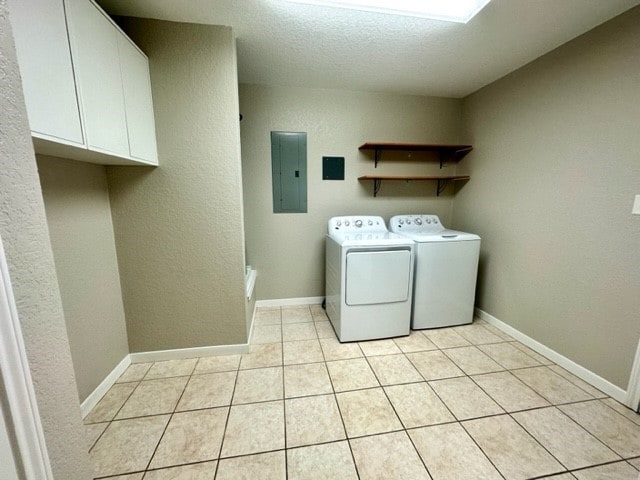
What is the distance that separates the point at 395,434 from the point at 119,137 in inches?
86.0

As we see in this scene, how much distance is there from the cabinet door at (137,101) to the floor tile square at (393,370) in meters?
2.14

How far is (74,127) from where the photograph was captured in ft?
3.59

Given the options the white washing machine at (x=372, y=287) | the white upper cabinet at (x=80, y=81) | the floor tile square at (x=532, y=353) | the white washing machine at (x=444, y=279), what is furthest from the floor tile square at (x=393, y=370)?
the white upper cabinet at (x=80, y=81)

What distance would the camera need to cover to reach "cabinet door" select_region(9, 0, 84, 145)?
890 millimetres

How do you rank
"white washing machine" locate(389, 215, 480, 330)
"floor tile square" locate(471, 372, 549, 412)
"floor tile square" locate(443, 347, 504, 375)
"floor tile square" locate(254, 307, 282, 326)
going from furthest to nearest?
1. "floor tile square" locate(254, 307, 282, 326)
2. "white washing machine" locate(389, 215, 480, 330)
3. "floor tile square" locate(443, 347, 504, 375)
4. "floor tile square" locate(471, 372, 549, 412)

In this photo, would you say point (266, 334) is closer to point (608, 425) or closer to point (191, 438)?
point (191, 438)

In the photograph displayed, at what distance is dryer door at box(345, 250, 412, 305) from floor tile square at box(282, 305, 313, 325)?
2.28ft

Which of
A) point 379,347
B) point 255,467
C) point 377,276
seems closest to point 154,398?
point 255,467

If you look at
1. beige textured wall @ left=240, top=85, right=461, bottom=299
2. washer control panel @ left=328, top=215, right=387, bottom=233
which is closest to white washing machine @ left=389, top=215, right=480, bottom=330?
washer control panel @ left=328, top=215, right=387, bottom=233

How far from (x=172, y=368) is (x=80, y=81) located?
1.83 metres

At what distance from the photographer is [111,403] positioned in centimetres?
157

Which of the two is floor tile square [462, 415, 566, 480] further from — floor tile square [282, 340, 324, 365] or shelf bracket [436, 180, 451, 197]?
shelf bracket [436, 180, 451, 197]

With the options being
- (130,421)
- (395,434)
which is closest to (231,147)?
(130,421)

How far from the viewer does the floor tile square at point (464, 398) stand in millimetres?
1502
